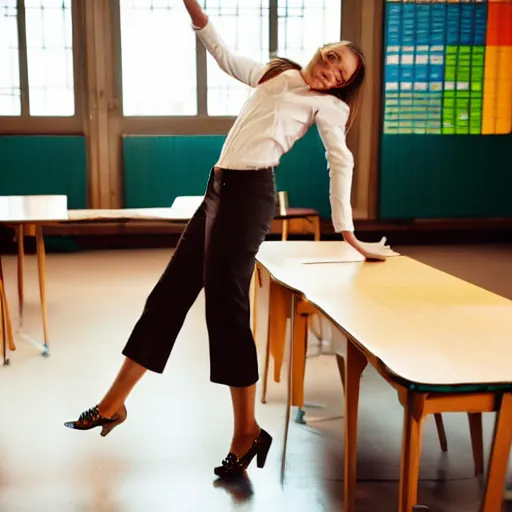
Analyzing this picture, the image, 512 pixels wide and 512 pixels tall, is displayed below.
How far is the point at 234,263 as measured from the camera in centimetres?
199

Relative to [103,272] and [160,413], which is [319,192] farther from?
[160,413]

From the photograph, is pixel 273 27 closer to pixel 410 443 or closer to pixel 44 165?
pixel 44 165

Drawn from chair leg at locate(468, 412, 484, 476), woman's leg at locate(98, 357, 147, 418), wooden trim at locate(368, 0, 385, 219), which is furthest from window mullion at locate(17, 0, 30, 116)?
chair leg at locate(468, 412, 484, 476)

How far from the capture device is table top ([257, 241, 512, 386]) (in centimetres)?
129

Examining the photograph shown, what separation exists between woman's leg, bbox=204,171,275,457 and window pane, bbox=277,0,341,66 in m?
4.46

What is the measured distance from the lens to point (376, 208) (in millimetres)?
6406

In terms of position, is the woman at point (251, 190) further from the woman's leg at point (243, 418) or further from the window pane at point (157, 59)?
the window pane at point (157, 59)

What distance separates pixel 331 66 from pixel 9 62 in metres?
4.74

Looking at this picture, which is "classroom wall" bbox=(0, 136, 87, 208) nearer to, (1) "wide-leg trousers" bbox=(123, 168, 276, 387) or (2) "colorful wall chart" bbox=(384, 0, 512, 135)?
(2) "colorful wall chart" bbox=(384, 0, 512, 135)

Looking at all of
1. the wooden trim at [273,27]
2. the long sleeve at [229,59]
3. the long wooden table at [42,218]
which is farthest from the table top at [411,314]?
the wooden trim at [273,27]

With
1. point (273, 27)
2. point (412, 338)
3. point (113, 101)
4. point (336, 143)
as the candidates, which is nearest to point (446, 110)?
point (273, 27)

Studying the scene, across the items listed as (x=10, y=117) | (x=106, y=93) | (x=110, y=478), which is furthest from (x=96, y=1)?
(x=110, y=478)

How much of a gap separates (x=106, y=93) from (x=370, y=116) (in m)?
2.13

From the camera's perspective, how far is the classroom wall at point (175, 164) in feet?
Result: 20.0
